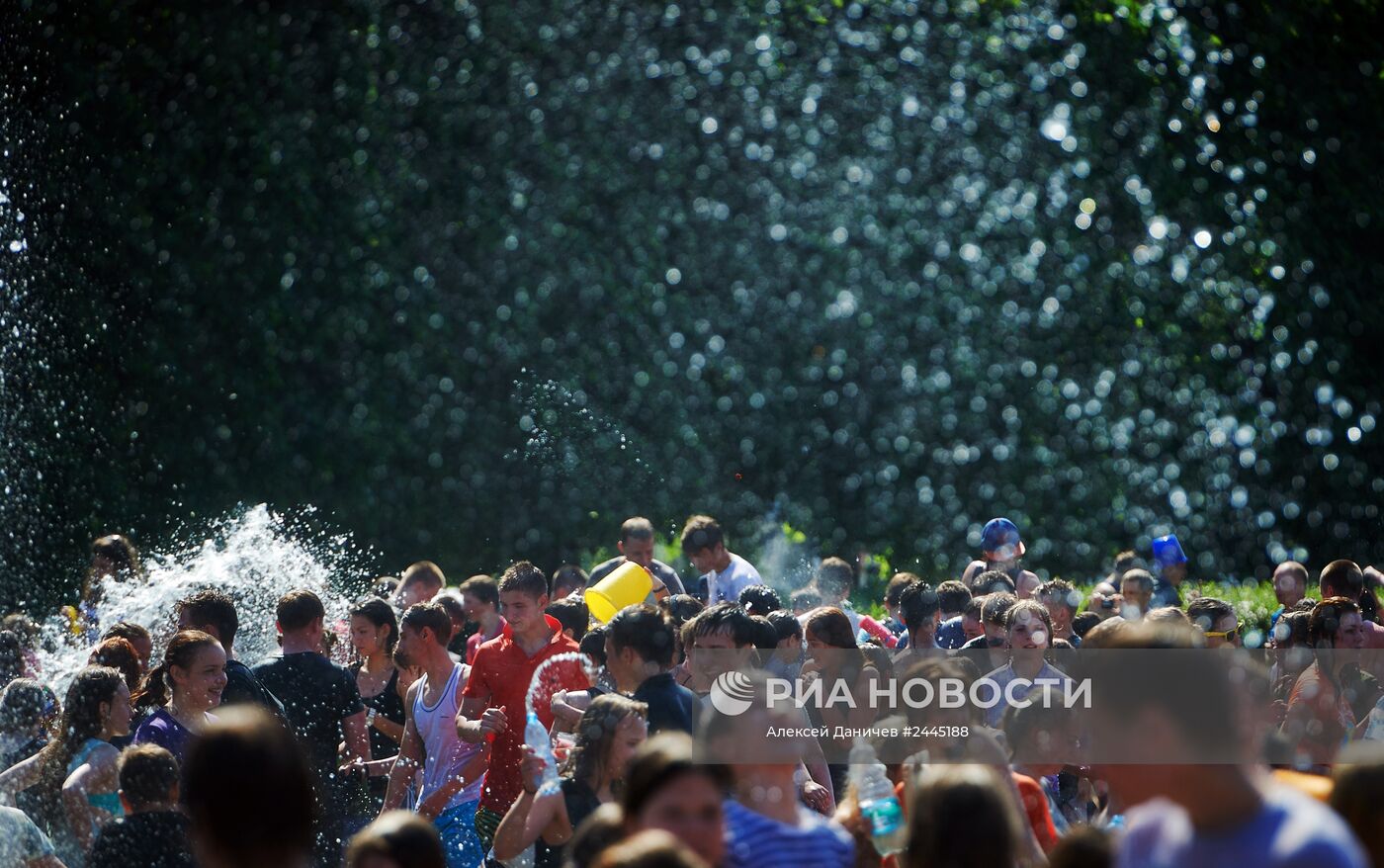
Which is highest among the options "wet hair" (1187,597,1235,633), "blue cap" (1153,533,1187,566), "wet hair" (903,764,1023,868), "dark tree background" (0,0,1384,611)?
"wet hair" (903,764,1023,868)

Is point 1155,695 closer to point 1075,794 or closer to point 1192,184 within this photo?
point 1075,794

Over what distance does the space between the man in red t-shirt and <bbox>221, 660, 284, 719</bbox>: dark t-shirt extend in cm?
79

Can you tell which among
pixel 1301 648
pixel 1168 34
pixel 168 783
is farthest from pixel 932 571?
pixel 168 783

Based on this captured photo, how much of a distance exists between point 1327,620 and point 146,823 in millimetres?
5231

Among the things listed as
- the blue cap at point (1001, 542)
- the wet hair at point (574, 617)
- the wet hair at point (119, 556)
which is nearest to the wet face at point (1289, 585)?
the blue cap at point (1001, 542)

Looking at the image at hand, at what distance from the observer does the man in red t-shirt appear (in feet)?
20.0

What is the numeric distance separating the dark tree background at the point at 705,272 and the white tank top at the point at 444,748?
908 centimetres

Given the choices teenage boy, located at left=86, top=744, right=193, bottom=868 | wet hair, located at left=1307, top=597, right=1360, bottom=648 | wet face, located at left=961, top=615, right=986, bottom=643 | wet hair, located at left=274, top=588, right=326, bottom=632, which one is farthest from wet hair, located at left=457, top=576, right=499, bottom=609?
wet hair, located at left=1307, top=597, right=1360, bottom=648

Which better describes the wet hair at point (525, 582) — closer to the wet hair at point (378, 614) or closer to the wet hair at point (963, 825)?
the wet hair at point (378, 614)

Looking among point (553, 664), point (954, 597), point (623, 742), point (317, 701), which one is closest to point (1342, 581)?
point (954, 597)

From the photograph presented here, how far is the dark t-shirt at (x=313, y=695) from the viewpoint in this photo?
6.55 m

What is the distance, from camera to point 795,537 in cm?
1683

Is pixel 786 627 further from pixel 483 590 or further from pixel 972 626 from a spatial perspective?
pixel 483 590

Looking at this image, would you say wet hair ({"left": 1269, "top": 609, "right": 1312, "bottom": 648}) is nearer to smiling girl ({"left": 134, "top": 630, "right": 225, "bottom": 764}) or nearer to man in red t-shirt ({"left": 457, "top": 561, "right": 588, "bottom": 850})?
man in red t-shirt ({"left": 457, "top": 561, "right": 588, "bottom": 850})
